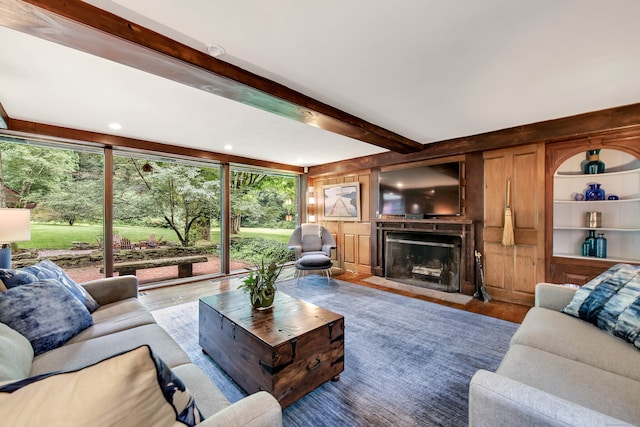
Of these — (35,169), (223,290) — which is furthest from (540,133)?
(35,169)

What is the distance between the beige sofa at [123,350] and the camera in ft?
2.75

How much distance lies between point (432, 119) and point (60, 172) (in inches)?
201

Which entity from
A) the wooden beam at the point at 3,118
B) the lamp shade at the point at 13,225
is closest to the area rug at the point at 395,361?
the lamp shade at the point at 13,225

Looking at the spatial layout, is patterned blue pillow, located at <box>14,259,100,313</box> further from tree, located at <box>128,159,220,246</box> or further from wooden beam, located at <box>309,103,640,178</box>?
wooden beam, located at <box>309,103,640,178</box>

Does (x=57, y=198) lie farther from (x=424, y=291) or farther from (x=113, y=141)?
(x=424, y=291)

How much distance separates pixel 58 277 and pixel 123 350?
0.94m

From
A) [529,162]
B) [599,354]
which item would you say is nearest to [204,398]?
[599,354]

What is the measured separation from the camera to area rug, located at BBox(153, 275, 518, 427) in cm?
167

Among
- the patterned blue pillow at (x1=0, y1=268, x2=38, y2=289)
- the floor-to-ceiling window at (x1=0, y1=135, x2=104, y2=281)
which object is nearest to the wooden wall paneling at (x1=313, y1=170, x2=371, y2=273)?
the floor-to-ceiling window at (x1=0, y1=135, x2=104, y2=281)

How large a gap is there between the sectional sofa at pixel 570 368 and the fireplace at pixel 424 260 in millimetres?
2029

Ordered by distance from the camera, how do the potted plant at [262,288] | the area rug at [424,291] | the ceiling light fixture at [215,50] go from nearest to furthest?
the ceiling light fixture at [215,50], the potted plant at [262,288], the area rug at [424,291]

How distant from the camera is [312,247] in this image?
538cm

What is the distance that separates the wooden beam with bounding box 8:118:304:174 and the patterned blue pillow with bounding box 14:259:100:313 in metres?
2.37

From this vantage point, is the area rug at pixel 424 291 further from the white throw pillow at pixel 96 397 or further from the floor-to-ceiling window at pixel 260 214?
the white throw pillow at pixel 96 397
